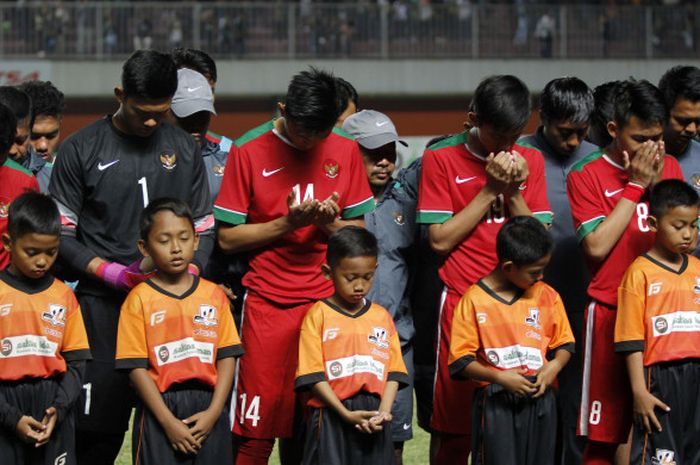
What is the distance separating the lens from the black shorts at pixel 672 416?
498 centimetres

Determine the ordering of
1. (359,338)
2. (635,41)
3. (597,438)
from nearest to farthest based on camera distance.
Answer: (359,338)
(597,438)
(635,41)

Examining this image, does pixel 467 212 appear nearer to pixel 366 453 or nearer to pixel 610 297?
pixel 610 297

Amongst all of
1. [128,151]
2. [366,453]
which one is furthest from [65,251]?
[366,453]

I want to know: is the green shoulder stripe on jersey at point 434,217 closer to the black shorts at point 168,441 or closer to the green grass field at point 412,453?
the black shorts at point 168,441

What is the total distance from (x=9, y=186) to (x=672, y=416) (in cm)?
280

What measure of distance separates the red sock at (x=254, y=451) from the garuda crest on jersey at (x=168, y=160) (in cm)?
116

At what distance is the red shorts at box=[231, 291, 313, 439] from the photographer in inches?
201

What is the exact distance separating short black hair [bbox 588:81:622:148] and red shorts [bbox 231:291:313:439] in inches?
72.2

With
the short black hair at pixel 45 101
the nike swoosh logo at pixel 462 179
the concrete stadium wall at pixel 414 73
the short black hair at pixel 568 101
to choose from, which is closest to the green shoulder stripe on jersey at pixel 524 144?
the short black hair at pixel 568 101

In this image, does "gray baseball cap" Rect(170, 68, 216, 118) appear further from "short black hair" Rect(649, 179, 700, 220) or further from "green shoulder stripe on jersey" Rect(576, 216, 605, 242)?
"short black hair" Rect(649, 179, 700, 220)

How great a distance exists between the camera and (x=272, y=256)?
5.14 m

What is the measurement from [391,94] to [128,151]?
18771 mm

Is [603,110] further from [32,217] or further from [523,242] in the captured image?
[32,217]

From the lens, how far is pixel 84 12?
21672mm
